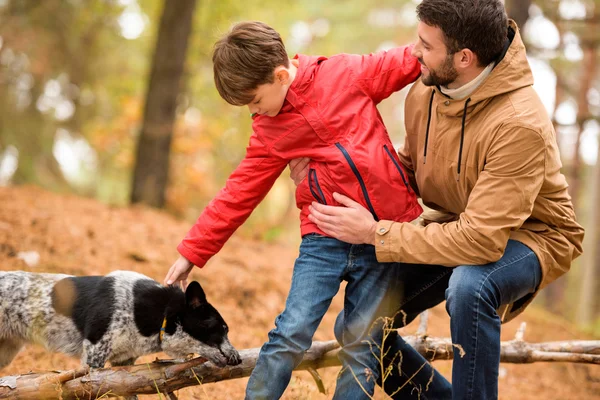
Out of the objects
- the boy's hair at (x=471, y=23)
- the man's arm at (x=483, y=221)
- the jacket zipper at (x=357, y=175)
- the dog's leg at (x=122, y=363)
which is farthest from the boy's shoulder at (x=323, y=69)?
the dog's leg at (x=122, y=363)

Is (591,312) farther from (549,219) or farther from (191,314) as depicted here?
(191,314)

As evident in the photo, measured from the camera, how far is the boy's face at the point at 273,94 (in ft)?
10.9

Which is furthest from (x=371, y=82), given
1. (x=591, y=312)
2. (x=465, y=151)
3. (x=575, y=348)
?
(x=591, y=312)

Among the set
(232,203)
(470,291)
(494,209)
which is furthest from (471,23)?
→ (232,203)

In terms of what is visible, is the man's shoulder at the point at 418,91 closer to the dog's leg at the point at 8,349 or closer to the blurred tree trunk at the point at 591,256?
the dog's leg at the point at 8,349

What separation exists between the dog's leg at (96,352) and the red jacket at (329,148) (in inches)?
27.9

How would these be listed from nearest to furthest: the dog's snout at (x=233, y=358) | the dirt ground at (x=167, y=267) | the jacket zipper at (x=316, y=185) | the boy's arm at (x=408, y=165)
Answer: the jacket zipper at (x=316, y=185) < the dog's snout at (x=233, y=358) < the boy's arm at (x=408, y=165) < the dirt ground at (x=167, y=267)

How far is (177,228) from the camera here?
7.80 metres

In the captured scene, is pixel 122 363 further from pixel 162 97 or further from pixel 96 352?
pixel 162 97

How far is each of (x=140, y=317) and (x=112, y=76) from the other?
1031cm

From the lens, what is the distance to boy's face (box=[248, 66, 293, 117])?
131 inches

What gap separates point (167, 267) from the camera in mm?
6082

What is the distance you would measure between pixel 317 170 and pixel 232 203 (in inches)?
22.0

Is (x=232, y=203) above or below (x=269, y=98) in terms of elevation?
below
